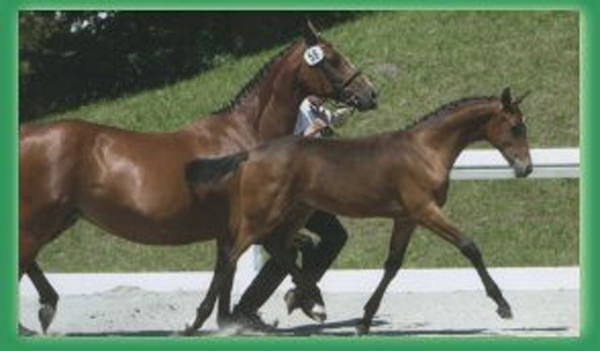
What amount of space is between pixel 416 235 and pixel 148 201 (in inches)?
223

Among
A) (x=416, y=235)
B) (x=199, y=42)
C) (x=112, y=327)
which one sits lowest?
(x=416, y=235)

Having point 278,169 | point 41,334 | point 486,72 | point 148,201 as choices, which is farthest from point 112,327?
point 486,72

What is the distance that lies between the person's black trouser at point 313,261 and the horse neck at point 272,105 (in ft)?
2.18

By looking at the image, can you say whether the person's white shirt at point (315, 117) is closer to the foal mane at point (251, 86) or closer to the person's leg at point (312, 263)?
the foal mane at point (251, 86)

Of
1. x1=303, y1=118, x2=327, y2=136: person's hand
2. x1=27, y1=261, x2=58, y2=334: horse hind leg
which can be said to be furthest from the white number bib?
x1=27, y1=261, x2=58, y2=334: horse hind leg

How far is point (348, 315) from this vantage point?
10.2 m

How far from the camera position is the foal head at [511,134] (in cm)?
870

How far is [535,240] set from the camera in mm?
13477

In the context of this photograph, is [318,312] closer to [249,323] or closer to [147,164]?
[249,323]

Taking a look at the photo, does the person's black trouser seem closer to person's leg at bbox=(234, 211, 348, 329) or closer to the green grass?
person's leg at bbox=(234, 211, 348, 329)

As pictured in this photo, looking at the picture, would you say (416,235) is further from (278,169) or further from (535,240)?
A: (278,169)

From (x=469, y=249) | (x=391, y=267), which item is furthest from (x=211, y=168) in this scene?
(x=469, y=249)

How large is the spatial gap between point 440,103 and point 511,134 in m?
6.27

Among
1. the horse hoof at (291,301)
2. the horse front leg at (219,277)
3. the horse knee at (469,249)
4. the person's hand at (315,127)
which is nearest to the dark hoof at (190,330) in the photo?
the horse front leg at (219,277)
